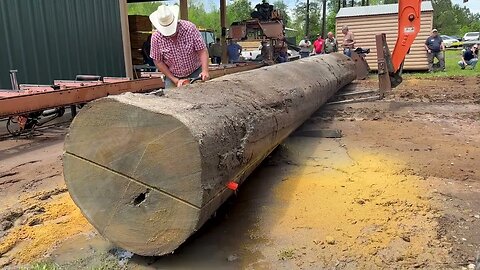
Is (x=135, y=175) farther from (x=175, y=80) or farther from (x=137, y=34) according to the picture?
(x=137, y=34)

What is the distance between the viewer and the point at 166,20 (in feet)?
15.6

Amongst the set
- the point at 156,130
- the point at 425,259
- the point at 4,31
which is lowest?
the point at 425,259

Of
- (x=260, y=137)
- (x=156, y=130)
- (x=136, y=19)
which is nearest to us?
(x=156, y=130)

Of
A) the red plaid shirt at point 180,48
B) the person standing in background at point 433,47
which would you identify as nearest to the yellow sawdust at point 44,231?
the red plaid shirt at point 180,48

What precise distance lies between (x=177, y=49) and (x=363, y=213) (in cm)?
274

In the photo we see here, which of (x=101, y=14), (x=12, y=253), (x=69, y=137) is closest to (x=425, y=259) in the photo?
(x=69, y=137)

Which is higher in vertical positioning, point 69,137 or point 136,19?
point 136,19

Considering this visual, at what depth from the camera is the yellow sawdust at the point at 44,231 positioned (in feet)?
10.4

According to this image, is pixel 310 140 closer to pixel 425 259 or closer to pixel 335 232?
pixel 335 232

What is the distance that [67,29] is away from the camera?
9.98 metres

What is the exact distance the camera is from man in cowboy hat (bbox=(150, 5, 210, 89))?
4.85 metres

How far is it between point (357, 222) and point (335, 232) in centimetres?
25

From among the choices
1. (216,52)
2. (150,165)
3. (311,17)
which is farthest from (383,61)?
(311,17)

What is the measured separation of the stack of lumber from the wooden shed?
23.2 feet
